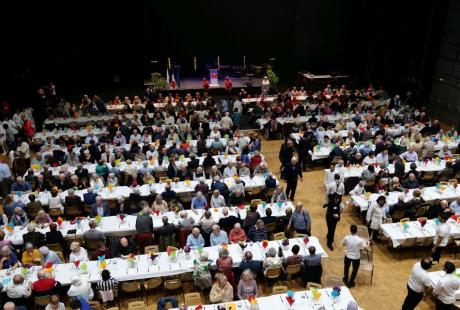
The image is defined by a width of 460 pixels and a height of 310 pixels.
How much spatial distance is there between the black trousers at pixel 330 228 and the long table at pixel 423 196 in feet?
4.08

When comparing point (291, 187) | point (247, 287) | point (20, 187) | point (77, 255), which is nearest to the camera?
point (247, 287)

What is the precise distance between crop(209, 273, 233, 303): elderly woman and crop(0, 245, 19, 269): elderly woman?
4167 mm

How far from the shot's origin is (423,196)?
1155cm

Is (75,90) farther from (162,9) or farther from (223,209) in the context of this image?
(223,209)

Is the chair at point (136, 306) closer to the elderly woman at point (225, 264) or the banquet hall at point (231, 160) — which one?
the banquet hall at point (231, 160)

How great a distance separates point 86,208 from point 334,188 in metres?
6.57

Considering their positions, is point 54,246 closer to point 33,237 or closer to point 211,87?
point 33,237

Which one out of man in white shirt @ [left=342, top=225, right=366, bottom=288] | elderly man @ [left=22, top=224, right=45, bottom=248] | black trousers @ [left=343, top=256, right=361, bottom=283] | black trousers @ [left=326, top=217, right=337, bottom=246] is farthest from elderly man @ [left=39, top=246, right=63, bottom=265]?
black trousers @ [left=326, top=217, right=337, bottom=246]

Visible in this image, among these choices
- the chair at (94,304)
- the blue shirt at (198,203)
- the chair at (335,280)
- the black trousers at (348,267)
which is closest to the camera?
the chair at (94,304)

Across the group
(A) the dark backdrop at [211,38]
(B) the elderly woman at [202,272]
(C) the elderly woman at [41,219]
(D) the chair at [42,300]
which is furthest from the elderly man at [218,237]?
(A) the dark backdrop at [211,38]

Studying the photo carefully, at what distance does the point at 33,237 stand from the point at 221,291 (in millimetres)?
4528

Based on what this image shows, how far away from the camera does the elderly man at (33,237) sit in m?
9.38

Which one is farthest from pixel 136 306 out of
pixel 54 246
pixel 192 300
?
pixel 54 246

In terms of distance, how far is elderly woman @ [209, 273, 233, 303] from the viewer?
782 centimetres
